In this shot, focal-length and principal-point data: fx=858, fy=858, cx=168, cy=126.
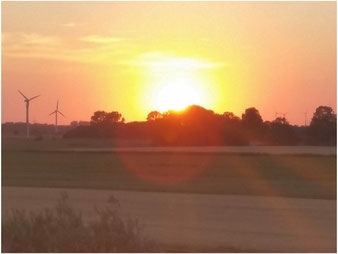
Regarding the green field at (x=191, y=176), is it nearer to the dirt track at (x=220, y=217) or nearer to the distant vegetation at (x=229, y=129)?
the dirt track at (x=220, y=217)

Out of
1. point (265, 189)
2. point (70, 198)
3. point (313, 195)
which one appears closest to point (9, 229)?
point (70, 198)

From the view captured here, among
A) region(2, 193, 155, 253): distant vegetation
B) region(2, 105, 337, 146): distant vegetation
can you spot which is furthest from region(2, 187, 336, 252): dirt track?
region(2, 105, 337, 146): distant vegetation

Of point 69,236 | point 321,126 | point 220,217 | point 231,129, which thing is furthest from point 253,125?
point 69,236

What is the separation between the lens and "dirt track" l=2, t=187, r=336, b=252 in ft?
56.3

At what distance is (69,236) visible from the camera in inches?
523

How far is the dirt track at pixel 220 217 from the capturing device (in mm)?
17172

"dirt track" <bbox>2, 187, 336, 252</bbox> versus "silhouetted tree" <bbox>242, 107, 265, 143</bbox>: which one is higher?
"silhouetted tree" <bbox>242, 107, 265, 143</bbox>

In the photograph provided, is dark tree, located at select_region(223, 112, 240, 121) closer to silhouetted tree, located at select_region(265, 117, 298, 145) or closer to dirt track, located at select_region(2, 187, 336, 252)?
silhouetted tree, located at select_region(265, 117, 298, 145)

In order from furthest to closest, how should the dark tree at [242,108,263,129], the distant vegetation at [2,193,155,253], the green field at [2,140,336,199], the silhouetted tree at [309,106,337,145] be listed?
the dark tree at [242,108,263,129], the silhouetted tree at [309,106,337,145], the green field at [2,140,336,199], the distant vegetation at [2,193,155,253]

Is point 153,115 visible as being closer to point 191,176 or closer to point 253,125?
point 253,125

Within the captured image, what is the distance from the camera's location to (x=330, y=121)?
99125 mm

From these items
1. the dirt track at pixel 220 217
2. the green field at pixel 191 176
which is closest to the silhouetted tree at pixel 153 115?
the green field at pixel 191 176

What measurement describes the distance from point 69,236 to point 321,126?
91.4 metres

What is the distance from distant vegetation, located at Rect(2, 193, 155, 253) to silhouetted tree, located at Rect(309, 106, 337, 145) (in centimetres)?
8633
